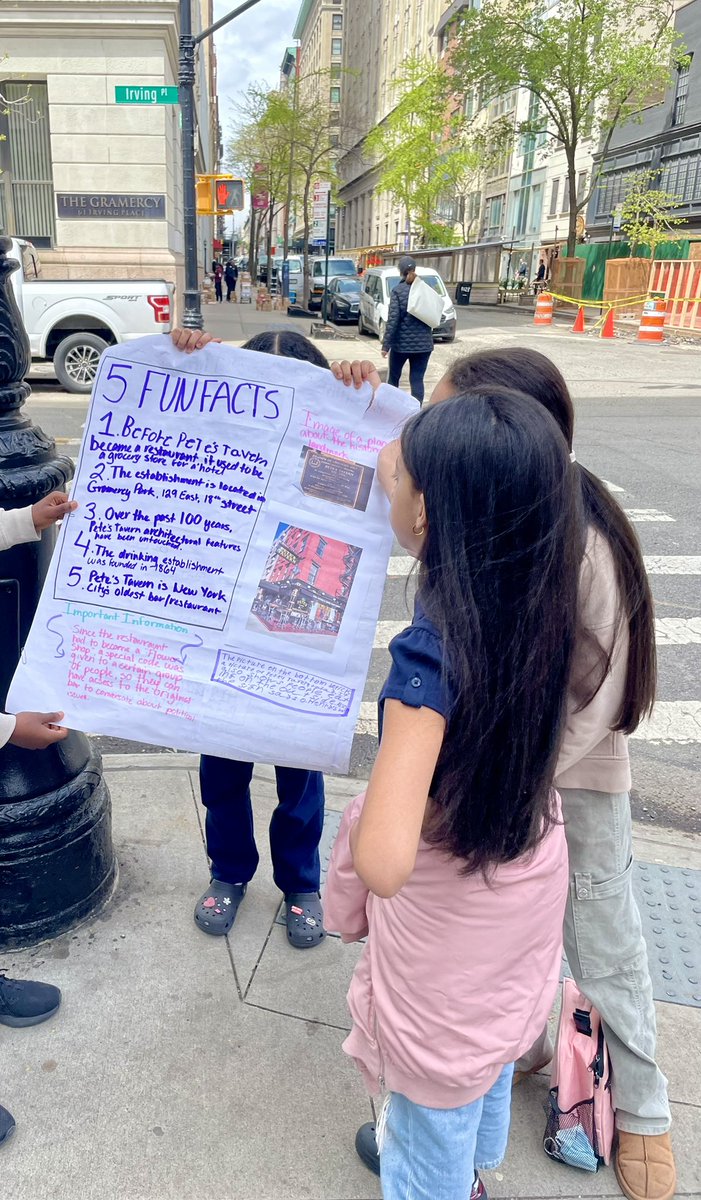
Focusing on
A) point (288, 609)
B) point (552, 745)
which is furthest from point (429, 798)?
point (288, 609)

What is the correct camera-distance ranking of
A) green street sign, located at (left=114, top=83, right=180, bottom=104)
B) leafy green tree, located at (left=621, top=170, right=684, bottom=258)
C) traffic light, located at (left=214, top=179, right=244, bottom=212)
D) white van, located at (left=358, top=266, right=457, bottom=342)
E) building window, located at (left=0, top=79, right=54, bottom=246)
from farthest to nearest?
1. leafy green tree, located at (left=621, top=170, right=684, bottom=258)
2. white van, located at (left=358, top=266, right=457, bottom=342)
3. traffic light, located at (left=214, top=179, right=244, bottom=212)
4. building window, located at (left=0, top=79, right=54, bottom=246)
5. green street sign, located at (left=114, top=83, right=180, bottom=104)

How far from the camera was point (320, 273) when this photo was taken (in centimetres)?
3256

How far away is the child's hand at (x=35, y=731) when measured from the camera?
6.69ft

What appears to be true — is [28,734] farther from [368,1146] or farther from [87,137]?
[87,137]

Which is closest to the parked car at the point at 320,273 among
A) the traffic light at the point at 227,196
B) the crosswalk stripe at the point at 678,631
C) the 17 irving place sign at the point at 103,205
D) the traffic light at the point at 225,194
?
the traffic light at the point at 225,194

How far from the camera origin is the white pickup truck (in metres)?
11.5

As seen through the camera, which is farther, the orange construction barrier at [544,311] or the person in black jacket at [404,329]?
the orange construction barrier at [544,311]

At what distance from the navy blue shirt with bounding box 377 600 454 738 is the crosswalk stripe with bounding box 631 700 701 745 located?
10.1 feet

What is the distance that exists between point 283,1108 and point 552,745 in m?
1.29

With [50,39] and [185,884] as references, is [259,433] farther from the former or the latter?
[50,39]

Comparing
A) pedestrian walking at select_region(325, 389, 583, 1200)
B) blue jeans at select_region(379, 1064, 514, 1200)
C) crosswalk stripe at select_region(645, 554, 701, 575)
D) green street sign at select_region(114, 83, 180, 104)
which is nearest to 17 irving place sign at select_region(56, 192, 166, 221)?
green street sign at select_region(114, 83, 180, 104)

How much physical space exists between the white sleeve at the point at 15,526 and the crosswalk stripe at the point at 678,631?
148 inches

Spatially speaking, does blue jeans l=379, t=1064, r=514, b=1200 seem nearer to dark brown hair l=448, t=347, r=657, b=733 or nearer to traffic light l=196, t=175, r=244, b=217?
dark brown hair l=448, t=347, r=657, b=733

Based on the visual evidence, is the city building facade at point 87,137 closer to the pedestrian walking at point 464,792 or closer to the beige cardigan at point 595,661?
the beige cardigan at point 595,661
